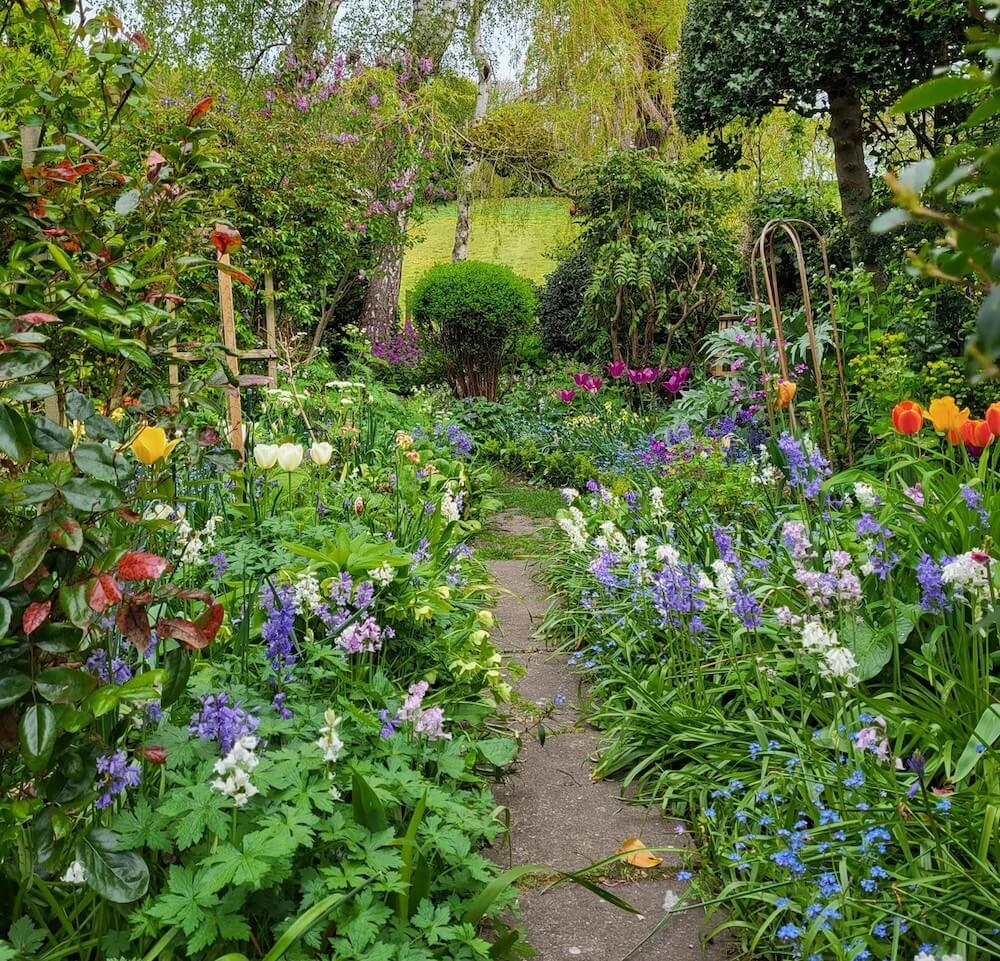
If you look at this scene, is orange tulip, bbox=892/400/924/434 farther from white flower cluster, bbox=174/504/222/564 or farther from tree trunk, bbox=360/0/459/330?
tree trunk, bbox=360/0/459/330

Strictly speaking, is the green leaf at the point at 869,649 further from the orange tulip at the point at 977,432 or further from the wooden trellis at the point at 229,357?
the wooden trellis at the point at 229,357

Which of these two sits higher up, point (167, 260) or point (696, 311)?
point (167, 260)

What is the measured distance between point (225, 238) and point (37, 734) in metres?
1.07

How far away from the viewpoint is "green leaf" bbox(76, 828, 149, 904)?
1.33m

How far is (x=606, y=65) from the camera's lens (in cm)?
1272

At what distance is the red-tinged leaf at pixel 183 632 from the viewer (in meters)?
1.39

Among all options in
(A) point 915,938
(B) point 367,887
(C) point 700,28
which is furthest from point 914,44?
(B) point 367,887

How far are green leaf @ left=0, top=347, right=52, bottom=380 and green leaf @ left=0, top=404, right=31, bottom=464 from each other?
0.23 feet

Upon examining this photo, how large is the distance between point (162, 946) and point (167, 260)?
1.53m

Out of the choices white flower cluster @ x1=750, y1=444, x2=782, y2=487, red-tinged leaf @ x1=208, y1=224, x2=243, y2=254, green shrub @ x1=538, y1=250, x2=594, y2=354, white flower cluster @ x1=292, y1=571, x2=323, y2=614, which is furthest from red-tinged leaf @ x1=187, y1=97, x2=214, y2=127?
green shrub @ x1=538, y1=250, x2=594, y2=354

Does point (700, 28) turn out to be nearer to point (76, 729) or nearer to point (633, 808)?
point (633, 808)

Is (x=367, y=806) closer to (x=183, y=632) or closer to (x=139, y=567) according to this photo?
(x=183, y=632)

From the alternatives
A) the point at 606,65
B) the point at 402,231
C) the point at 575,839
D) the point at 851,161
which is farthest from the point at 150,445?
the point at 606,65

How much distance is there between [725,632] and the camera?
10.0 feet
